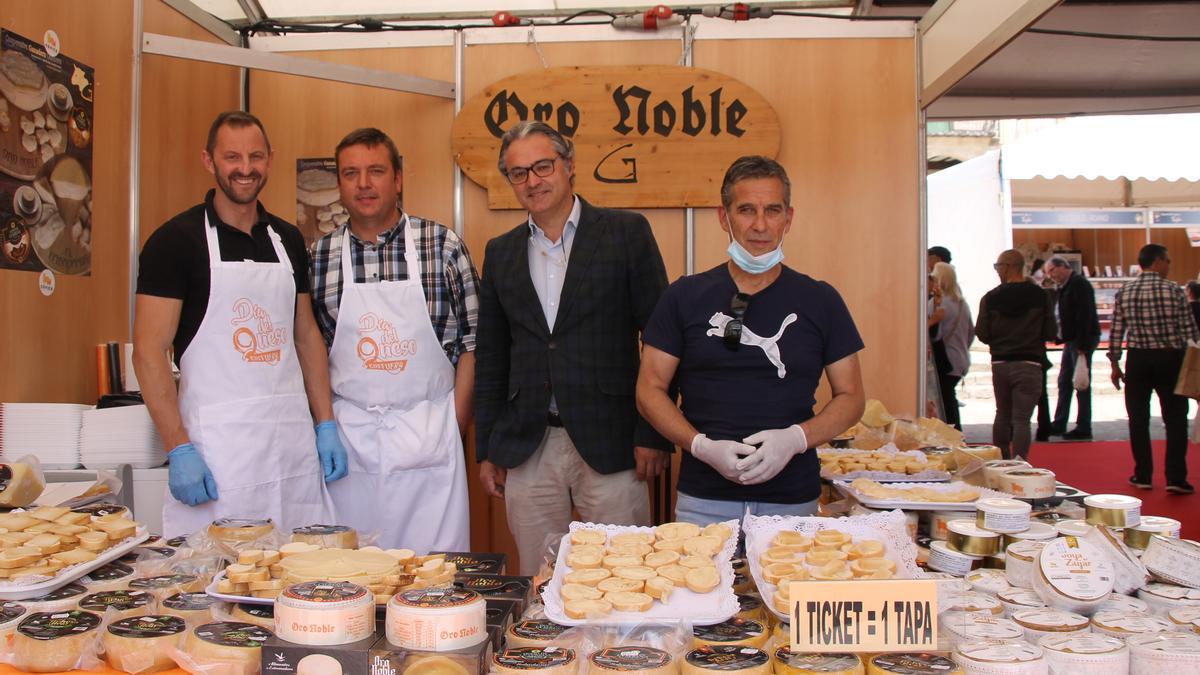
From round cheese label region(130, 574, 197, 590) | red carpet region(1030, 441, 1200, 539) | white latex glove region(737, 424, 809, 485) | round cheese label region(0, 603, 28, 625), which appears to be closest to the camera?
round cheese label region(0, 603, 28, 625)

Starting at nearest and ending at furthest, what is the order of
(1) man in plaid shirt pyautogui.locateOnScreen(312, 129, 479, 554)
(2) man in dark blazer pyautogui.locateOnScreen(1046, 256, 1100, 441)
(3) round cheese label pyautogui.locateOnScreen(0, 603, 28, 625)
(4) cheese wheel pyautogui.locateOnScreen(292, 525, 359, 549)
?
(3) round cheese label pyautogui.locateOnScreen(0, 603, 28, 625)
(4) cheese wheel pyautogui.locateOnScreen(292, 525, 359, 549)
(1) man in plaid shirt pyautogui.locateOnScreen(312, 129, 479, 554)
(2) man in dark blazer pyautogui.locateOnScreen(1046, 256, 1100, 441)

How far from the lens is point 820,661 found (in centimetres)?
123

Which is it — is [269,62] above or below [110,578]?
above

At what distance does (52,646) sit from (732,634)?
3.26ft

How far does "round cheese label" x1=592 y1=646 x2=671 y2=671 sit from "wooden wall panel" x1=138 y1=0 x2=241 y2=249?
2.89 metres

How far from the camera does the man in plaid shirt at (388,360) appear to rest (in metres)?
2.72

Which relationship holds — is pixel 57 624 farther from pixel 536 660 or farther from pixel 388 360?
pixel 388 360

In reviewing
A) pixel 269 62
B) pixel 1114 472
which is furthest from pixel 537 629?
pixel 1114 472

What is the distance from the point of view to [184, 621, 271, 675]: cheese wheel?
4.09 ft

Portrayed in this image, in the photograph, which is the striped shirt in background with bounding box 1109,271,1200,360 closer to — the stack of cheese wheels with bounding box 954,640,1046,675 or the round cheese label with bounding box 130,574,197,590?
the stack of cheese wheels with bounding box 954,640,1046,675

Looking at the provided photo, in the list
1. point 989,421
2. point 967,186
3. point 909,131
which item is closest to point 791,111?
point 909,131

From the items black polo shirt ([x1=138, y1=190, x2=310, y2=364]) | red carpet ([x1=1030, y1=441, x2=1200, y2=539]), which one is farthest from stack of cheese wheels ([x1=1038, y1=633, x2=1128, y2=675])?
red carpet ([x1=1030, y1=441, x2=1200, y2=539])

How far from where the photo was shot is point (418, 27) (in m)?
4.09

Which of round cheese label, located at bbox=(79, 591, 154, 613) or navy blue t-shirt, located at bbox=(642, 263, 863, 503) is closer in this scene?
round cheese label, located at bbox=(79, 591, 154, 613)
